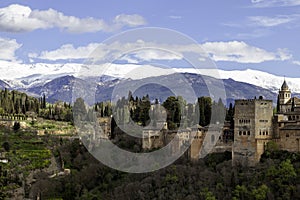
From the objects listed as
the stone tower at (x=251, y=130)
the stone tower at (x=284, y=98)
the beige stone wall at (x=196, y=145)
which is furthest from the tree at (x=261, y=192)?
the stone tower at (x=284, y=98)

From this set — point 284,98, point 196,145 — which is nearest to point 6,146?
point 196,145

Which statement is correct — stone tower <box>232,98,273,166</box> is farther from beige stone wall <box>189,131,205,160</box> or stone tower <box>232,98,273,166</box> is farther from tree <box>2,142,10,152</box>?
tree <box>2,142,10,152</box>

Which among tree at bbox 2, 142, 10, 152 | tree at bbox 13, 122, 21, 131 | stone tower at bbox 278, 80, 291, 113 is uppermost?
stone tower at bbox 278, 80, 291, 113

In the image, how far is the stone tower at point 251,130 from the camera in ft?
118

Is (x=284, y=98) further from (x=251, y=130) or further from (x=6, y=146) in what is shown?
(x=6, y=146)

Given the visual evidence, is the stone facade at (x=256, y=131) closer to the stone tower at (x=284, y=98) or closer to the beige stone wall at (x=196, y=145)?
the beige stone wall at (x=196, y=145)

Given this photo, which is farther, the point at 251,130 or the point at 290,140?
the point at 251,130

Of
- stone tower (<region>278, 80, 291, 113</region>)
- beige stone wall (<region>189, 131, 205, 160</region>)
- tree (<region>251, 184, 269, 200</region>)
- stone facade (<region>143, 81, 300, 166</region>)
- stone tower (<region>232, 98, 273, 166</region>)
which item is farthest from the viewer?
stone tower (<region>278, 80, 291, 113</region>)

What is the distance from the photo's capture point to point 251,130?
36031 mm

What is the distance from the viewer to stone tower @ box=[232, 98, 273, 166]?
3594 cm

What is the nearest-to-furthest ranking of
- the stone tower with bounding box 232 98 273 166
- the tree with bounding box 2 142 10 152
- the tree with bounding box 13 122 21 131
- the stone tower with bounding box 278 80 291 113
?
the stone tower with bounding box 232 98 273 166 → the stone tower with bounding box 278 80 291 113 → the tree with bounding box 2 142 10 152 → the tree with bounding box 13 122 21 131

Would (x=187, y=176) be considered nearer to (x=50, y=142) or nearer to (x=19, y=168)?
(x=19, y=168)

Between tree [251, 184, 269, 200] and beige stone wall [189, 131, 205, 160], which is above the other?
beige stone wall [189, 131, 205, 160]

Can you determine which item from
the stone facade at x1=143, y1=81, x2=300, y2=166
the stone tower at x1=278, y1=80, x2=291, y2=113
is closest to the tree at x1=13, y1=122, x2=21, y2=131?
the stone facade at x1=143, y1=81, x2=300, y2=166
